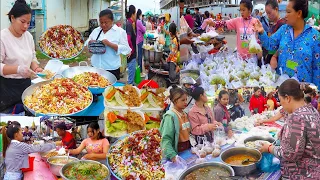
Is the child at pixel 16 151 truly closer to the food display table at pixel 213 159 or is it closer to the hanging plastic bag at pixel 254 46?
the food display table at pixel 213 159

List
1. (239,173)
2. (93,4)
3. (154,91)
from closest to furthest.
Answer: (239,173)
(154,91)
(93,4)

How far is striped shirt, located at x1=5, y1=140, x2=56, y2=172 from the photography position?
2.38 m

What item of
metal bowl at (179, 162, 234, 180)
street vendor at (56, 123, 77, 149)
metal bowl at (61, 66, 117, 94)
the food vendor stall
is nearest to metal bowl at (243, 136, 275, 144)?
the food vendor stall

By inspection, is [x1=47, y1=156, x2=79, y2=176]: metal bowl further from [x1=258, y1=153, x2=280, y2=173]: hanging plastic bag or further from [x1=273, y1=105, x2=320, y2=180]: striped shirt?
[x1=273, y1=105, x2=320, y2=180]: striped shirt

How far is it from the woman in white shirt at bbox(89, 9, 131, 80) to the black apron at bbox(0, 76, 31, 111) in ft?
2.14

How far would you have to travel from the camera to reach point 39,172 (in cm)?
256

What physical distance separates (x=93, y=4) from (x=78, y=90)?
68 cm

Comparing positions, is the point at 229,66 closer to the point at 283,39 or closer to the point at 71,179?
the point at 283,39

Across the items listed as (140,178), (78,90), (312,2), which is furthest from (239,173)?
(312,2)

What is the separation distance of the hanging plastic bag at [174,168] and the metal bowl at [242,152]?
0.84 feet

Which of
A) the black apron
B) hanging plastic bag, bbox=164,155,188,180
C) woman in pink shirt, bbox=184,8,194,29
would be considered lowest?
hanging plastic bag, bbox=164,155,188,180

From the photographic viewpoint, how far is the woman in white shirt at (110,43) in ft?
9.11

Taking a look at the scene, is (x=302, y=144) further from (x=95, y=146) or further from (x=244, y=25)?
(x=95, y=146)

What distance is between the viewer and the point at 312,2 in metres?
2.88
